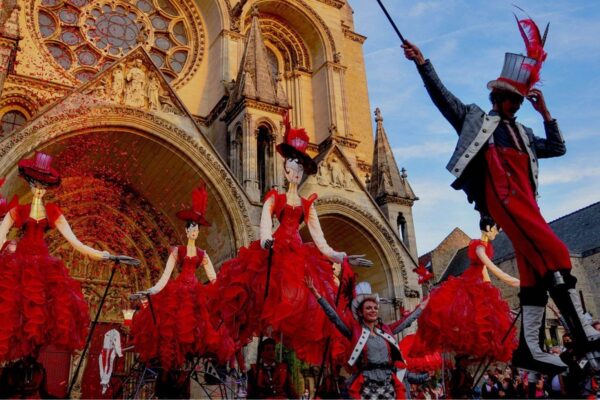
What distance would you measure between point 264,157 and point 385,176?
153 inches

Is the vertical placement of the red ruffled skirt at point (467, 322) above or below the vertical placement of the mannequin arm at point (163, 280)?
below

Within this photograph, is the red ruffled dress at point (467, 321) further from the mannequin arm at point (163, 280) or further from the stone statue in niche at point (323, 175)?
the stone statue in niche at point (323, 175)

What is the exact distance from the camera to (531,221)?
9.75 feet

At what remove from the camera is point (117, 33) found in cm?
1543

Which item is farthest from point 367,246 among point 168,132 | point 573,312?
point 573,312

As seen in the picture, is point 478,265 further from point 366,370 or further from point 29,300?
point 29,300

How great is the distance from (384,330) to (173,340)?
3201 mm

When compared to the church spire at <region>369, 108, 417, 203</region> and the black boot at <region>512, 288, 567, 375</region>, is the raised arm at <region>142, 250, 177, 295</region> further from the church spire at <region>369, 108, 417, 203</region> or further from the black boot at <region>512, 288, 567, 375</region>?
the church spire at <region>369, 108, 417, 203</region>

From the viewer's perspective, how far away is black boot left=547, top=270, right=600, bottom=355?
264cm

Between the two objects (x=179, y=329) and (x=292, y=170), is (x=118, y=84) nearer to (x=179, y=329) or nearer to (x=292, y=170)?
(x=179, y=329)

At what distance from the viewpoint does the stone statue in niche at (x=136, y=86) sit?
36.9ft

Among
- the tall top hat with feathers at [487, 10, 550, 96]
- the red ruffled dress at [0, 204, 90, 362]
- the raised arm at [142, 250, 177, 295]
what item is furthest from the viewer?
the raised arm at [142, 250, 177, 295]

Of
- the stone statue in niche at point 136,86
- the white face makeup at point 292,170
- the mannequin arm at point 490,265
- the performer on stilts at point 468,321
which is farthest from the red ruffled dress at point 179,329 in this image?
the stone statue in niche at point 136,86

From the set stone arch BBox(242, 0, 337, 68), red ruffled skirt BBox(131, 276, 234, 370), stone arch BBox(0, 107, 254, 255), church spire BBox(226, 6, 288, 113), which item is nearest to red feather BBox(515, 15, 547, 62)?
red ruffled skirt BBox(131, 276, 234, 370)
